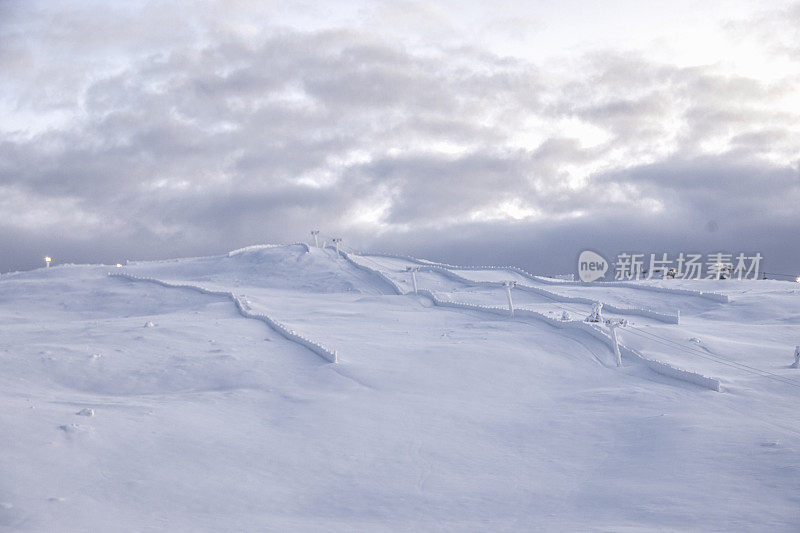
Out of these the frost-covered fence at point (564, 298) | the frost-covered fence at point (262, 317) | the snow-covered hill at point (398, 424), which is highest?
the frost-covered fence at point (564, 298)

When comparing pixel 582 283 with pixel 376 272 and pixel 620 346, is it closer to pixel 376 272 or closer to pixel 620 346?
pixel 376 272

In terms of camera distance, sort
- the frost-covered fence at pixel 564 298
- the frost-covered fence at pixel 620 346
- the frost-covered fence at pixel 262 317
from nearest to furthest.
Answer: the frost-covered fence at pixel 620 346
the frost-covered fence at pixel 262 317
the frost-covered fence at pixel 564 298

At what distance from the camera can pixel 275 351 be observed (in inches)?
1273

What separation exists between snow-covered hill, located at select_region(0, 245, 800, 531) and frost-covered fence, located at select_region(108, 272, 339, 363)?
0.24m

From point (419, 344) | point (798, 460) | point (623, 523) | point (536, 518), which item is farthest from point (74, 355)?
point (798, 460)

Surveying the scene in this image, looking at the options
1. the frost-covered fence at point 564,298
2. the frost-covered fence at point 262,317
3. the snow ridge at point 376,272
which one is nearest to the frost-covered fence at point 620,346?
the frost-covered fence at point 564,298

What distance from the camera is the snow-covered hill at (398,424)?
15.5 meters

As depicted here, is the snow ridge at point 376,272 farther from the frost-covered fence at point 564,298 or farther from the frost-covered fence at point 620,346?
the frost-covered fence at point 620,346

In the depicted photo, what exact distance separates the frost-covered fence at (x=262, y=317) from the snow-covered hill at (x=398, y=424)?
0.24 m

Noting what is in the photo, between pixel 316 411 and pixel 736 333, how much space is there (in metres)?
29.8

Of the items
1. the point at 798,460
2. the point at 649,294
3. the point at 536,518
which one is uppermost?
the point at 649,294

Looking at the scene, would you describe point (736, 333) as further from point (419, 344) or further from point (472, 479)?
point (472, 479)

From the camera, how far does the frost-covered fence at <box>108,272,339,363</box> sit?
1219 inches

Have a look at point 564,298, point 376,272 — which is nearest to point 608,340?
point 564,298
